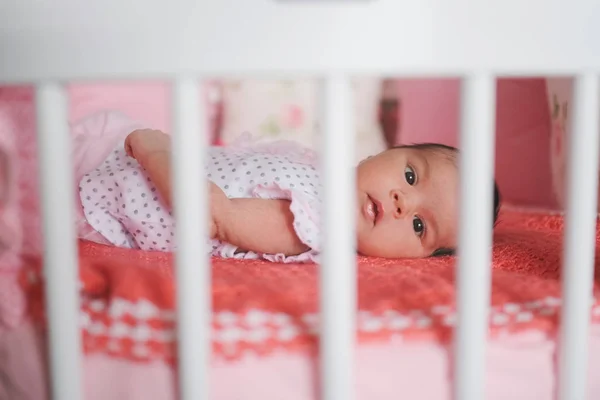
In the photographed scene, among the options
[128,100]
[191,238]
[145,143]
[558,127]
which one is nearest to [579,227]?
[191,238]

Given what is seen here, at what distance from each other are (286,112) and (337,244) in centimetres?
149

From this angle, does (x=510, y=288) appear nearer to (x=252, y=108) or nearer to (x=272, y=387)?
(x=272, y=387)

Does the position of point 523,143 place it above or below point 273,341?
above

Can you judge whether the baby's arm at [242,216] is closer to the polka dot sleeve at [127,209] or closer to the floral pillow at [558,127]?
the polka dot sleeve at [127,209]

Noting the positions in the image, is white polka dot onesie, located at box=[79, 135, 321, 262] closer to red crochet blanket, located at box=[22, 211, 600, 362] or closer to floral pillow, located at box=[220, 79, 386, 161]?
red crochet blanket, located at box=[22, 211, 600, 362]

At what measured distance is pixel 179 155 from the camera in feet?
1.67

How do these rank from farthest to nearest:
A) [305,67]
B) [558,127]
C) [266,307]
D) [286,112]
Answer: [286,112], [558,127], [266,307], [305,67]

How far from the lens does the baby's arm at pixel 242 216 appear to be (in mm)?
900

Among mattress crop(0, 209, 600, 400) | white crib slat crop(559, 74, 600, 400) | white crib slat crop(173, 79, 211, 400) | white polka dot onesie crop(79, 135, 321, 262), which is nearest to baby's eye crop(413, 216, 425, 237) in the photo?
white polka dot onesie crop(79, 135, 321, 262)

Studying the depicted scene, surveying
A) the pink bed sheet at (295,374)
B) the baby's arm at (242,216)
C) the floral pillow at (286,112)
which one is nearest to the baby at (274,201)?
the baby's arm at (242,216)

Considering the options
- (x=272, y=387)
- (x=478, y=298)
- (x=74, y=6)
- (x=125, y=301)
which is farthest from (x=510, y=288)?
(x=74, y=6)

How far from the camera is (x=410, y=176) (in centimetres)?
106

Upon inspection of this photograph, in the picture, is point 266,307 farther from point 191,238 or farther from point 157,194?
point 157,194

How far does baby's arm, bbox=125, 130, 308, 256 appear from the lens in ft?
2.95
